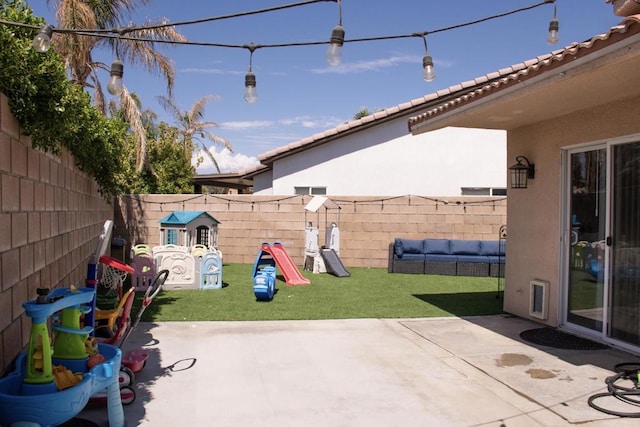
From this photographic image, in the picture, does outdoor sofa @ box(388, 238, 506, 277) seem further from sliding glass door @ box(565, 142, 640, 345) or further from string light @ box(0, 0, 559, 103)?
string light @ box(0, 0, 559, 103)

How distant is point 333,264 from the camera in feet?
43.2

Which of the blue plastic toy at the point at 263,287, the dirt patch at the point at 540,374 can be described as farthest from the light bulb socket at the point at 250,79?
the blue plastic toy at the point at 263,287

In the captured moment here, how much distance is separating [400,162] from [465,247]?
4.18 meters

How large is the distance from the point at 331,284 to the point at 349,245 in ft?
11.6

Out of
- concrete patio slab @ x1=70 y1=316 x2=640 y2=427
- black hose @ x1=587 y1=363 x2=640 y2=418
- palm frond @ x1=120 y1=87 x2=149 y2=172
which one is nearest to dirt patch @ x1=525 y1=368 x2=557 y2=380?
concrete patio slab @ x1=70 y1=316 x2=640 y2=427

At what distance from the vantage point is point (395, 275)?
13.4 meters

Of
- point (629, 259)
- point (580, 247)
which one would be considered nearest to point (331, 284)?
point (580, 247)

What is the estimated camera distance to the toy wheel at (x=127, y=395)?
4.37m

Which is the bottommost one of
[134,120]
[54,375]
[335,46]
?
[54,375]

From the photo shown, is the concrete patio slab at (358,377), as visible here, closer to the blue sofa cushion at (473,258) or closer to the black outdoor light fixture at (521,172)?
the black outdoor light fixture at (521,172)

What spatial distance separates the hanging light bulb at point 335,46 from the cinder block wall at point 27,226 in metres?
2.56

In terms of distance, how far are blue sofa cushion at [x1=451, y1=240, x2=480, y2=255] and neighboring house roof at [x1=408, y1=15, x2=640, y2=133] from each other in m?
6.14

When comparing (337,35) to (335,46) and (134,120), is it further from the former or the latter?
(134,120)

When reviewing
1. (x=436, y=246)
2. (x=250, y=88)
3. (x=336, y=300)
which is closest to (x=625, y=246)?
(x=250, y=88)
